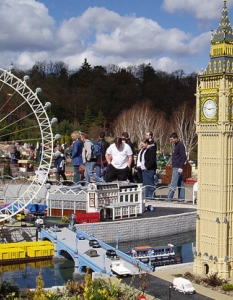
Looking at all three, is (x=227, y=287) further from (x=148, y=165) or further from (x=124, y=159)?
(x=148, y=165)

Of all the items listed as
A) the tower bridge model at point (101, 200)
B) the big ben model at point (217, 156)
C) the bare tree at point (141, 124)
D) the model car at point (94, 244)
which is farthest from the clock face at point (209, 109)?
the bare tree at point (141, 124)

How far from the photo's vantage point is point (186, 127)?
51719 millimetres

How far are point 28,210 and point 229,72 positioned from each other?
10.2 m

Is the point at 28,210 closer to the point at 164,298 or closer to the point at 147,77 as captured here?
the point at 164,298

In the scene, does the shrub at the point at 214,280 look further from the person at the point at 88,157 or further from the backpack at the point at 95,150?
the backpack at the point at 95,150

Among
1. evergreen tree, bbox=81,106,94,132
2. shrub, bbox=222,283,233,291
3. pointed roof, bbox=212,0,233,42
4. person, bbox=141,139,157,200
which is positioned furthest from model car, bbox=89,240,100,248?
evergreen tree, bbox=81,106,94,132

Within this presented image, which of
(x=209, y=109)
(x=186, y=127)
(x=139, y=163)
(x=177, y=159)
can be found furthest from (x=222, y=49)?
(x=186, y=127)

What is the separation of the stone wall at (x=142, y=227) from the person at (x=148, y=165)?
219 centimetres

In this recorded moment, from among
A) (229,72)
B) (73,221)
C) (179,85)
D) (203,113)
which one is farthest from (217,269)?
(179,85)

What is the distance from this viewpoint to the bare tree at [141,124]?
53.2 m

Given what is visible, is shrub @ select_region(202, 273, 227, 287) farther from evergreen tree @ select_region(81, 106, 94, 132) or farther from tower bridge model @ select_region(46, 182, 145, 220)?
evergreen tree @ select_region(81, 106, 94, 132)

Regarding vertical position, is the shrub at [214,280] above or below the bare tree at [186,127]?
below

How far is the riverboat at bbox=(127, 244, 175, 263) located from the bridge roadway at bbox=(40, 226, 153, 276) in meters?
0.70

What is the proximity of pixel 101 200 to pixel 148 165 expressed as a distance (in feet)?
8.51
